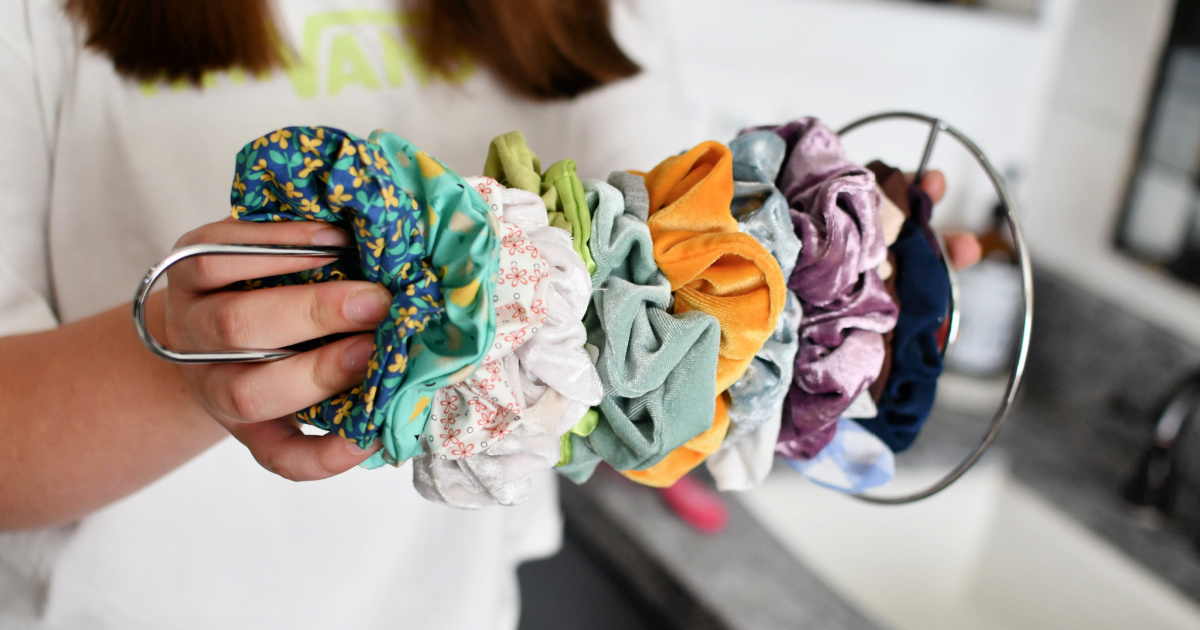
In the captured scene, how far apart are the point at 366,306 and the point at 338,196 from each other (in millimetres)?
46

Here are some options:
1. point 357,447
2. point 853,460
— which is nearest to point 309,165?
point 357,447

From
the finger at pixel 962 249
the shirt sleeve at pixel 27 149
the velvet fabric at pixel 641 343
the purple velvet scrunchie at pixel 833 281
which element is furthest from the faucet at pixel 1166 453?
the shirt sleeve at pixel 27 149

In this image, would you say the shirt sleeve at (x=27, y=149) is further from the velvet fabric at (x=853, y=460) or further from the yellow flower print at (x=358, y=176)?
the velvet fabric at (x=853, y=460)

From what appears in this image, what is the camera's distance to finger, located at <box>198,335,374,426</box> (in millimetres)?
291

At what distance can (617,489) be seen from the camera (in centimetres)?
106

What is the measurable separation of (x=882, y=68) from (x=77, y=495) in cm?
111

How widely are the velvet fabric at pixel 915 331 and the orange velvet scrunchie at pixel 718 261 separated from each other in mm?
106

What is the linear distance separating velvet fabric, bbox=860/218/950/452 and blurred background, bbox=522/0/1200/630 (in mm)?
493

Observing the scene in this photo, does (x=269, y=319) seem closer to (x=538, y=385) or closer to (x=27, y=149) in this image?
(x=538, y=385)

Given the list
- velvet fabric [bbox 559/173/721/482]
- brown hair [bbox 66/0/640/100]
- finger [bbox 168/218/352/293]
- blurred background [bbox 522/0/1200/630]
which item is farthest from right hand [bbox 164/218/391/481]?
blurred background [bbox 522/0/1200/630]

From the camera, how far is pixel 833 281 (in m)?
0.39

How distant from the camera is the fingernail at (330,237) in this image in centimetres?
30

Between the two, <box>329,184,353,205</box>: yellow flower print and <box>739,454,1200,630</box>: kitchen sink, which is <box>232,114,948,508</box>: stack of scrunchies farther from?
<box>739,454,1200,630</box>: kitchen sink

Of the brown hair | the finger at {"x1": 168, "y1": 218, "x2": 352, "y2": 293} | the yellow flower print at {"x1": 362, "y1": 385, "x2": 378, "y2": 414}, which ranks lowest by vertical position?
the yellow flower print at {"x1": 362, "y1": 385, "x2": 378, "y2": 414}
